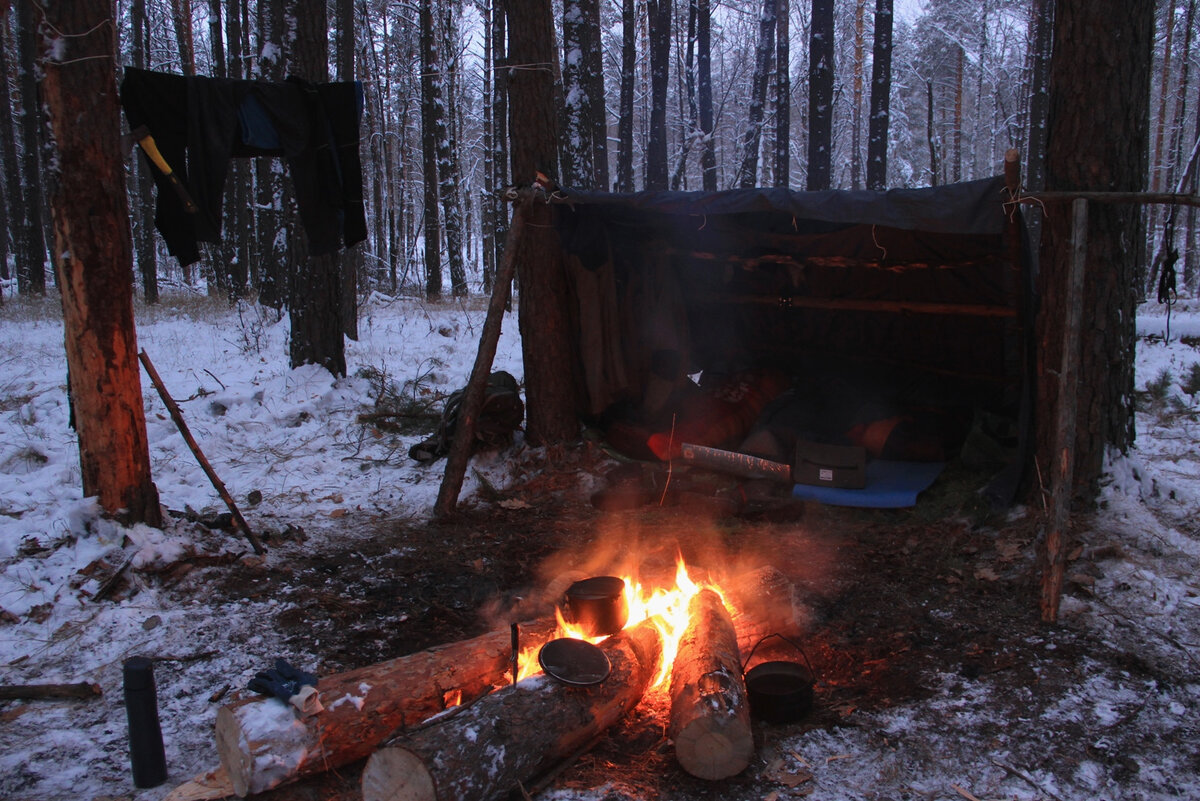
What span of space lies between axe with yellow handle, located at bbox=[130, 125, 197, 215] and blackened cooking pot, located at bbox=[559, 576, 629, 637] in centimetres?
399

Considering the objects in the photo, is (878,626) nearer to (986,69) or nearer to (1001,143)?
(986,69)

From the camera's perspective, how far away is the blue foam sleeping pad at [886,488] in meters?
6.42

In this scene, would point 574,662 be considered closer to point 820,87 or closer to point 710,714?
point 710,714

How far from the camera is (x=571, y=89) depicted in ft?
37.8

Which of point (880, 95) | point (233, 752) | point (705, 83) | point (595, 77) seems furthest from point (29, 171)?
point (233, 752)

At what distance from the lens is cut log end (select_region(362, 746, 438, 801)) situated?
2.77m

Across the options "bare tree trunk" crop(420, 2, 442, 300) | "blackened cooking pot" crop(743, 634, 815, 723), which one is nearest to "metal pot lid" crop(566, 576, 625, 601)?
"blackened cooking pot" crop(743, 634, 815, 723)

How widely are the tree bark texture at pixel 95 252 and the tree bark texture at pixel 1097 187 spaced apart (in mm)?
6146

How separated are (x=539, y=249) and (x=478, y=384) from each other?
1.53 m

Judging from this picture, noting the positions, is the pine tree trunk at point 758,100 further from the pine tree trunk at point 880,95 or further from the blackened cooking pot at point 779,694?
the blackened cooking pot at point 779,694

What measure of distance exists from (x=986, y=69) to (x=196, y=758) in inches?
1515

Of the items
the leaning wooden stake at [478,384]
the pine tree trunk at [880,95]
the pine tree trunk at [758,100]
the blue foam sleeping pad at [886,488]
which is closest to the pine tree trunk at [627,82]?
the pine tree trunk at [758,100]

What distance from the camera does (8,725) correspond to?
11.7 feet

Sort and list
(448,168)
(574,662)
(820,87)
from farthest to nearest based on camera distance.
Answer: (448,168) < (820,87) < (574,662)
